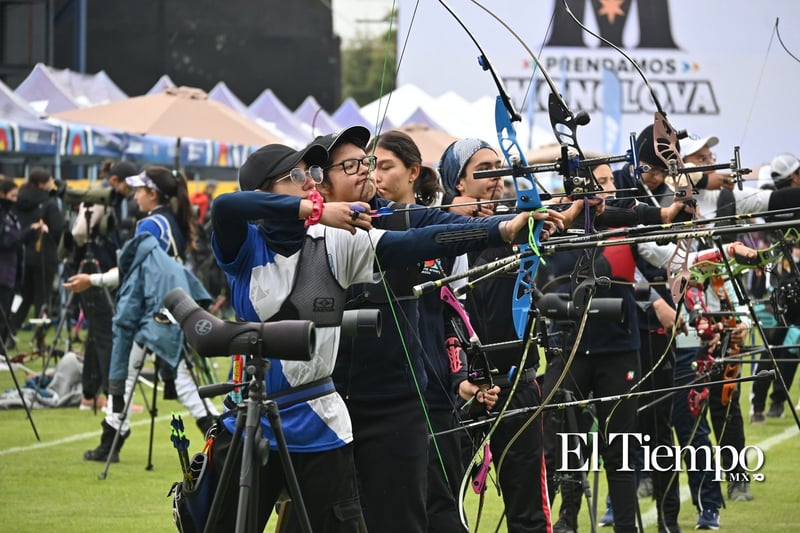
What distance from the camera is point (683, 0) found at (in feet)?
29.5

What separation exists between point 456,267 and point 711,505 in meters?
2.75

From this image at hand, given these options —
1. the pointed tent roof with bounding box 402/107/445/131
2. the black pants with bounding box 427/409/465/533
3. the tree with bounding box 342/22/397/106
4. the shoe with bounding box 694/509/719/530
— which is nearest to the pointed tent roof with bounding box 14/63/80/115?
the pointed tent roof with bounding box 402/107/445/131

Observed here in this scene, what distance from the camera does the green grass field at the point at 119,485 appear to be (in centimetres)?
729

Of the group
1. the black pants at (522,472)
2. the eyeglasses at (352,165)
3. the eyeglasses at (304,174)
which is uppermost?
the eyeglasses at (352,165)

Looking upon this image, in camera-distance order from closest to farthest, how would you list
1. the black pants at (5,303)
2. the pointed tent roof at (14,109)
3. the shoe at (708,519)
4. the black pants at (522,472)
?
the black pants at (522,472) → the shoe at (708,519) → the black pants at (5,303) → the pointed tent roof at (14,109)

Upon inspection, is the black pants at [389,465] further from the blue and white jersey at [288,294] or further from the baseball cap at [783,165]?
the baseball cap at [783,165]

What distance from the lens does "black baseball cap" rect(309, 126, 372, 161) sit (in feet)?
14.1

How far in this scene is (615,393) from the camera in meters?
6.43

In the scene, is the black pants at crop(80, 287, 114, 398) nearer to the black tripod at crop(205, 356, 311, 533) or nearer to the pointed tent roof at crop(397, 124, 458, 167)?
the pointed tent roof at crop(397, 124, 458, 167)

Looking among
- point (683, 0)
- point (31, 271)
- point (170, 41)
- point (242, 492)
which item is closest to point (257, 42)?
point (170, 41)

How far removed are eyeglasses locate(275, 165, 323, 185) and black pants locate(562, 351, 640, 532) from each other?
2.64 metres

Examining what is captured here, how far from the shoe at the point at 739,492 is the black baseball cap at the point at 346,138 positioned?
474 cm

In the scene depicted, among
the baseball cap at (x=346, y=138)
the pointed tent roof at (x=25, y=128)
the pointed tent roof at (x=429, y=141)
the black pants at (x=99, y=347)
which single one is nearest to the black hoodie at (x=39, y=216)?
the pointed tent roof at (x=25, y=128)

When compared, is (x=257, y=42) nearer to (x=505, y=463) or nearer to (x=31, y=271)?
(x=31, y=271)
